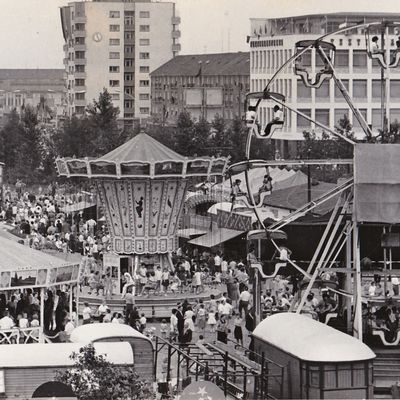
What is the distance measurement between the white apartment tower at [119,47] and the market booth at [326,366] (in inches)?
4672

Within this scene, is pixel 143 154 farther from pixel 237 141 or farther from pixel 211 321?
pixel 237 141

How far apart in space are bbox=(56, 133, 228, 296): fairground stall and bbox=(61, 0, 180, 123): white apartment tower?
9798 centimetres

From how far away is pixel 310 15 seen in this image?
108312 millimetres

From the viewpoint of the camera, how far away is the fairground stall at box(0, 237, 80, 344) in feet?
110

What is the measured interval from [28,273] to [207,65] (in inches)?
4148

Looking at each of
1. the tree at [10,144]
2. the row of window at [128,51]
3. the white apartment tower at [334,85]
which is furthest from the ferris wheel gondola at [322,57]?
the row of window at [128,51]

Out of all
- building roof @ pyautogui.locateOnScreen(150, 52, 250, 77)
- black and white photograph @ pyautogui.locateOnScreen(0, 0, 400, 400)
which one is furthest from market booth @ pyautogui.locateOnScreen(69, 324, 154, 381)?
building roof @ pyautogui.locateOnScreen(150, 52, 250, 77)

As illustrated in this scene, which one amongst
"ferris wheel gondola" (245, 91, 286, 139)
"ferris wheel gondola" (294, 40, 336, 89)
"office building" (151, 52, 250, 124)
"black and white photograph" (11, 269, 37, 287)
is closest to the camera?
"black and white photograph" (11, 269, 37, 287)

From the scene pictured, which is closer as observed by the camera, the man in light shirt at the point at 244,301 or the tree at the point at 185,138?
the man in light shirt at the point at 244,301

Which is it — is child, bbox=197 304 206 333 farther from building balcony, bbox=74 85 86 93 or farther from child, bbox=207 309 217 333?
building balcony, bbox=74 85 86 93

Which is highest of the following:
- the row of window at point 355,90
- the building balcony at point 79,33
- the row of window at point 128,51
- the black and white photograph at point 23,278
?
the building balcony at point 79,33

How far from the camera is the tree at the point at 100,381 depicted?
24.2m

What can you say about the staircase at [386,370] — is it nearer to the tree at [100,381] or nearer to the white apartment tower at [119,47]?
the tree at [100,381]

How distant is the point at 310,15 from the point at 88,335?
266ft
